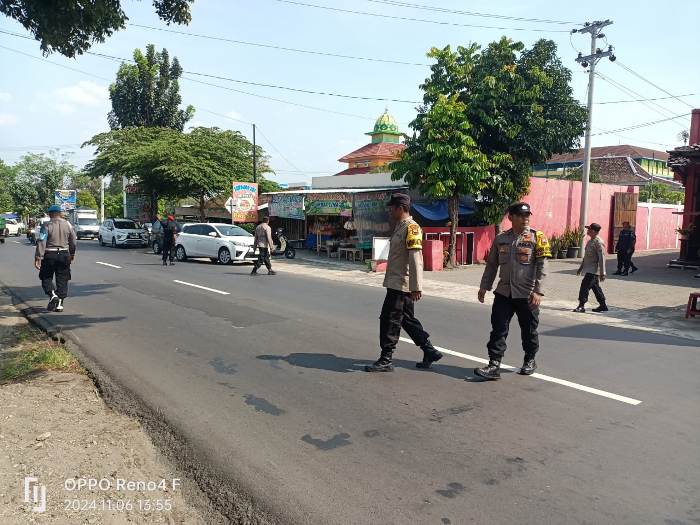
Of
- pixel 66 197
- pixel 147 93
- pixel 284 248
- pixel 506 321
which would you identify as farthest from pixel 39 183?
pixel 506 321

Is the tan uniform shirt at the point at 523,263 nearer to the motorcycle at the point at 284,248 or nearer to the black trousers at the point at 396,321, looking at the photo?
the black trousers at the point at 396,321

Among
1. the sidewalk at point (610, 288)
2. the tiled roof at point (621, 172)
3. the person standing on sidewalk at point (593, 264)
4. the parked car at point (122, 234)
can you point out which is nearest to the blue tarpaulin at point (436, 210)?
the sidewalk at point (610, 288)

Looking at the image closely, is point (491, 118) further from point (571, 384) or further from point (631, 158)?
point (631, 158)

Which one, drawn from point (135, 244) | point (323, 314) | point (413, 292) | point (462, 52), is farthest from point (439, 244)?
point (135, 244)

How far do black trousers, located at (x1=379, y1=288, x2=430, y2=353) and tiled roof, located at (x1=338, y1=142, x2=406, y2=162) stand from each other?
Answer: 3458 centimetres

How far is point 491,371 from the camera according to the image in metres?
5.57

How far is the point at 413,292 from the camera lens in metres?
5.64

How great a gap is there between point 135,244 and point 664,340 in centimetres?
2586

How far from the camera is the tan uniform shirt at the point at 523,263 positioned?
551 cm

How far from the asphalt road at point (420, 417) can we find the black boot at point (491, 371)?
0.13m

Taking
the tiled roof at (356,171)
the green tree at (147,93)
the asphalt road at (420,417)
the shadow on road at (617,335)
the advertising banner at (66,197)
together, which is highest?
the green tree at (147,93)

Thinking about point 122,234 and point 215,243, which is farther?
point 122,234

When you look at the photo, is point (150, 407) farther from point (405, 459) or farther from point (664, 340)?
point (664, 340)
